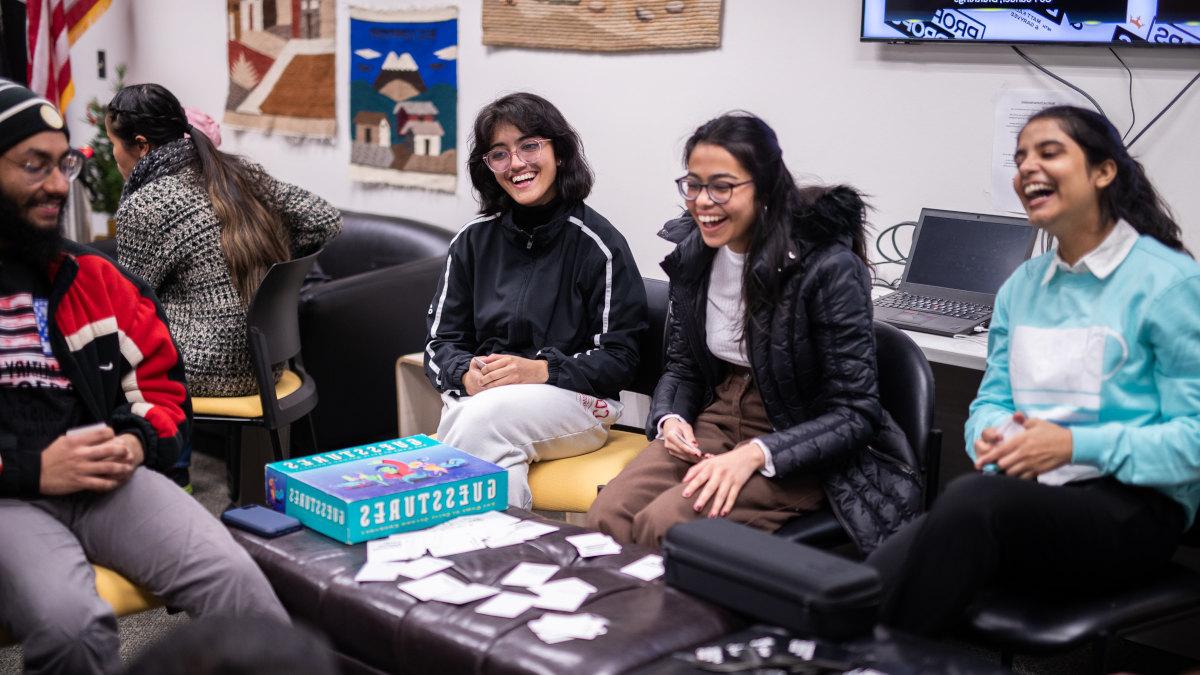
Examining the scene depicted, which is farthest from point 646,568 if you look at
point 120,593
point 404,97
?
point 404,97

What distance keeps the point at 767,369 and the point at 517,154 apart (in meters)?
0.91

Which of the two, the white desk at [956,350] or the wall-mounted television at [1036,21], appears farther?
the wall-mounted television at [1036,21]

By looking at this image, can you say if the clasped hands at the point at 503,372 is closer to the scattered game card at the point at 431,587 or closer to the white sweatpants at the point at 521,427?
the white sweatpants at the point at 521,427

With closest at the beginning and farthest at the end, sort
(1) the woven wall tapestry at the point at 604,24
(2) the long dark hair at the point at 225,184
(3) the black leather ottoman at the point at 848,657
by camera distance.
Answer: (3) the black leather ottoman at the point at 848,657
(2) the long dark hair at the point at 225,184
(1) the woven wall tapestry at the point at 604,24

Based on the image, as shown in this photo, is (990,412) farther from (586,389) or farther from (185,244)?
(185,244)

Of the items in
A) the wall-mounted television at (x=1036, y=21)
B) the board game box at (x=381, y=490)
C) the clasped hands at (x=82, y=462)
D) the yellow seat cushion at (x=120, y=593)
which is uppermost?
the wall-mounted television at (x=1036, y=21)

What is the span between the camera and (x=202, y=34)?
19.4 ft

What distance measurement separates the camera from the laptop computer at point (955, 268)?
120 inches

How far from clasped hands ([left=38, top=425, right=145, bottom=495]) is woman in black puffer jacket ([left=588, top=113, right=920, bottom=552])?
38.2 inches

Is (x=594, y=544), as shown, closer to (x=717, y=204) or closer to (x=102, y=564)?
(x=717, y=204)

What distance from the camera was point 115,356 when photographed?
2338 mm

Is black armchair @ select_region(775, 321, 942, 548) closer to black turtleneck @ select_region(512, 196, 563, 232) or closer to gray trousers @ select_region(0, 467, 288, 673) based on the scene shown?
black turtleneck @ select_region(512, 196, 563, 232)

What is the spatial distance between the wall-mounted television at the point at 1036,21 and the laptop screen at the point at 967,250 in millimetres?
481

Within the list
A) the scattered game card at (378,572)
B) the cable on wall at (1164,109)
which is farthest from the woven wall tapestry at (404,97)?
the scattered game card at (378,572)
